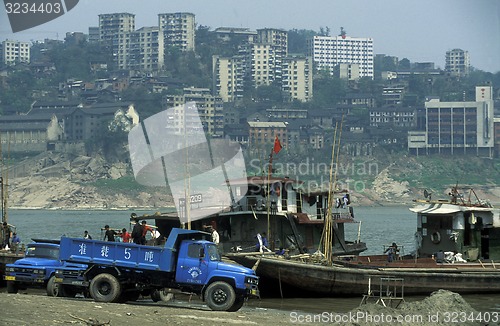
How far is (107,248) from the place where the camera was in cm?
2450

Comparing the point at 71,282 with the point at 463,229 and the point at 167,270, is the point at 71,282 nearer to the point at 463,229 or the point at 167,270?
the point at 167,270

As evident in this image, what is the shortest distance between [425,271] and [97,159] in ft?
509

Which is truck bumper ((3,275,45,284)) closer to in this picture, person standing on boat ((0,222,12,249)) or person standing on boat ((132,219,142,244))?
person standing on boat ((132,219,142,244))

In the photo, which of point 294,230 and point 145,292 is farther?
point 294,230

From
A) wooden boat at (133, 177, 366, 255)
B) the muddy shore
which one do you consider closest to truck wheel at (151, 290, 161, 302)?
the muddy shore

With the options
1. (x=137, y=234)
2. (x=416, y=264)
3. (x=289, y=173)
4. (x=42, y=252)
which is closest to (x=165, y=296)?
(x=137, y=234)

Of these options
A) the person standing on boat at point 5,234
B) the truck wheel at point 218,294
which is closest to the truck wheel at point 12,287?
the truck wheel at point 218,294

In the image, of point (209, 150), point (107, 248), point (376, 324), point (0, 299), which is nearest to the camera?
point (376, 324)

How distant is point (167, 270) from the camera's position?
957 inches

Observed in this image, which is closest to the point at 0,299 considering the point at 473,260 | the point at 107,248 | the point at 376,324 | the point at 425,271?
the point at 107,248

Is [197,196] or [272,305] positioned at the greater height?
[197,196]

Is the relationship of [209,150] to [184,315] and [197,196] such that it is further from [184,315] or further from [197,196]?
[184,315]

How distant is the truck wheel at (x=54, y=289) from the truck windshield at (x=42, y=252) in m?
1.13

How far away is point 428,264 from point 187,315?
1214 cm
